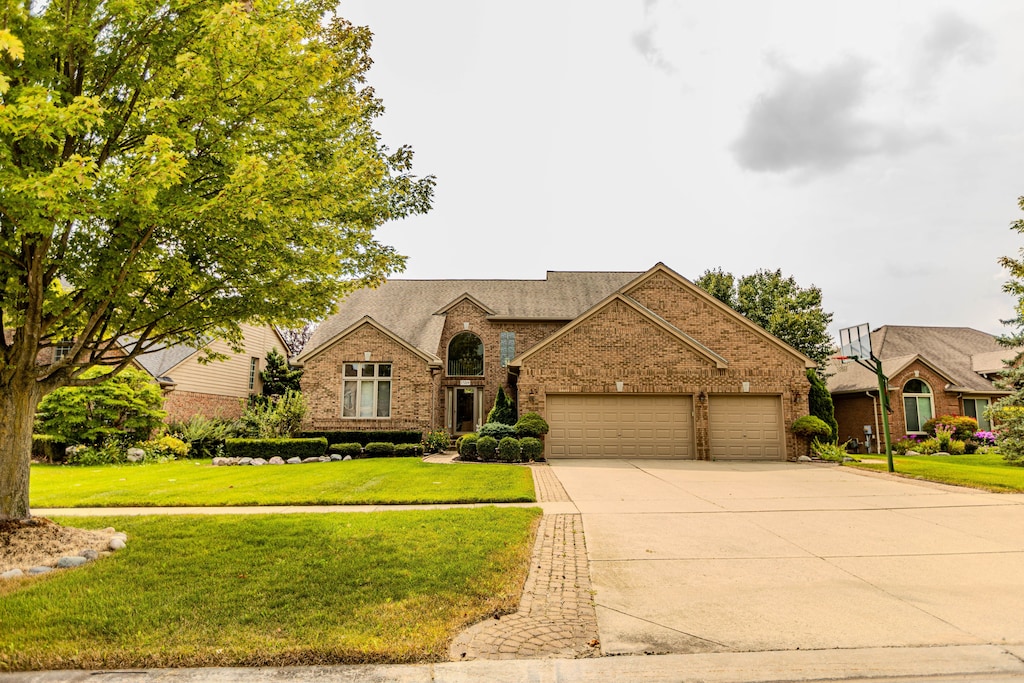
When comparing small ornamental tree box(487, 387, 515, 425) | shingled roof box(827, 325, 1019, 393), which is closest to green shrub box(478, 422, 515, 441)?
small ornamental tree box(487, 387, 515, 425)

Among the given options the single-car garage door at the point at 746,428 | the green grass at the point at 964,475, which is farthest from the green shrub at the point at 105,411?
the green grass at the point at 964,475

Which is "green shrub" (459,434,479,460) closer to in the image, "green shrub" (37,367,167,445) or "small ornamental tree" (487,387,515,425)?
"small ornamental tree" (487,387,515,425)

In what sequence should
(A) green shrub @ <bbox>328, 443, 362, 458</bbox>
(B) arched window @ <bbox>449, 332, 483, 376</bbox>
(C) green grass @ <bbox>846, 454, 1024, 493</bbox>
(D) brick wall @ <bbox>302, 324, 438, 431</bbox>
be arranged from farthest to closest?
(B) arched window @ <bbox>449, 332, 483, 376</bbox>, (D) brick wall @ <bbox>302, 324, 438, 431</bbox>, (A) green shrub @ <bbox>328, 443, 362, 458</bbox>, (C) green grass @ <bbox>846, 454, 1024, 493</bbox>

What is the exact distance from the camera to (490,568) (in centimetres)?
555

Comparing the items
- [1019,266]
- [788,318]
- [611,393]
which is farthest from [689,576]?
[788,318]

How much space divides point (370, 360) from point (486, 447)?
25.7 ft

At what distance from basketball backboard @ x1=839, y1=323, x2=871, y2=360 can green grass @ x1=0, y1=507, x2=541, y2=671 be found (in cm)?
1334

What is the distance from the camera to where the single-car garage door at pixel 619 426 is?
18.6m

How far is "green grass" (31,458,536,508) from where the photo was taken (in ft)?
32.9

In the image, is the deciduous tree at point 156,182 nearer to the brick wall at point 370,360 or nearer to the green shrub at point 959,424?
the brick wall at point 370,360

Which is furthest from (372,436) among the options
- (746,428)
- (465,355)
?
(746,428)

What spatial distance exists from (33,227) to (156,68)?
2643 mm

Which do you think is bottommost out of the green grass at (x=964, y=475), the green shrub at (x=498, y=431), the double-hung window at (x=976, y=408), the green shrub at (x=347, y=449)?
the green grass at (x=964, y=475)

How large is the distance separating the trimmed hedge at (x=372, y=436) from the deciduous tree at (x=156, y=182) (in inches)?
484
